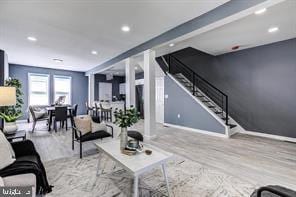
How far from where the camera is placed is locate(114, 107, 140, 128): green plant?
7.32ft

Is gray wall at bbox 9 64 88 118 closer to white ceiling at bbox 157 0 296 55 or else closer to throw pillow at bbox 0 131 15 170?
white ceiling at bbox 157 0 296 55

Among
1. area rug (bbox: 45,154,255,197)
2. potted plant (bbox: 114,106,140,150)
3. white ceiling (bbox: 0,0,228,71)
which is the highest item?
white ceiling (bbox: 0,0,228,71)

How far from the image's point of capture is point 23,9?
105 inches

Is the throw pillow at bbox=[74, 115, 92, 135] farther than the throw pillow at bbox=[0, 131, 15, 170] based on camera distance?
Yes

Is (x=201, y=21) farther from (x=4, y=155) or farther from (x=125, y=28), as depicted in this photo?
(x=4, y=155)

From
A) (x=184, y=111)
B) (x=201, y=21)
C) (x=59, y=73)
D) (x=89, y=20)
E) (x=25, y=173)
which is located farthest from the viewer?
(x=59, y=73)

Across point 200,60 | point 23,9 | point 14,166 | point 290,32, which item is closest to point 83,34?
point 23,9

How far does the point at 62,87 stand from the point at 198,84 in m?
7.36

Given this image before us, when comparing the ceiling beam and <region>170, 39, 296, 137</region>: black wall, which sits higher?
the ceiling beam

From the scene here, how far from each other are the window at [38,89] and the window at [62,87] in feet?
1.35

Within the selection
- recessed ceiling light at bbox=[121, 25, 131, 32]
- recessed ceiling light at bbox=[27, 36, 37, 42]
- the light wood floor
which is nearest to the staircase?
the light wood floor

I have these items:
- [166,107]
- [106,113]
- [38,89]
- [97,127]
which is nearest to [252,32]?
[166,107]

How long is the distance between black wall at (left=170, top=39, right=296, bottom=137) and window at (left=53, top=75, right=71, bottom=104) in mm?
7797

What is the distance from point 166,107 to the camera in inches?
250
